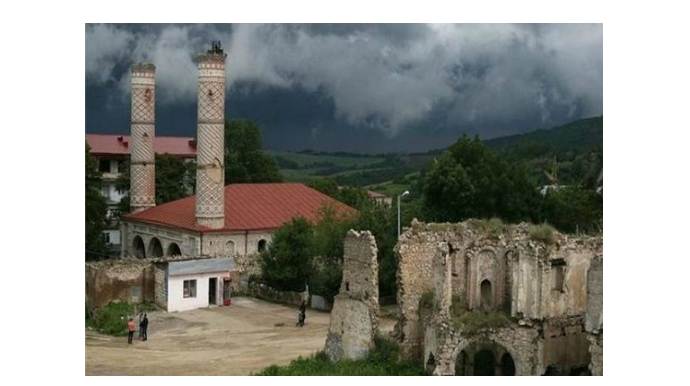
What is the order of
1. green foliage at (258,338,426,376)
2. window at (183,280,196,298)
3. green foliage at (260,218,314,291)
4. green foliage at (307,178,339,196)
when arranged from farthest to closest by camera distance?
green foliage at (307,178,339,196)
green foliage at (260,218,314,291)
window at (183,280,196,298)
green foliage at (258,338,426,376)

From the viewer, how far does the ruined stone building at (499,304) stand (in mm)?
21484

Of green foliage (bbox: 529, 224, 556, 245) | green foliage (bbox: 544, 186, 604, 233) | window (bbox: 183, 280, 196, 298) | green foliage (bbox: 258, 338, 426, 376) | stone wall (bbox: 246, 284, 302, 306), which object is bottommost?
green foliage (bbox: 258, 338, 426, 376)

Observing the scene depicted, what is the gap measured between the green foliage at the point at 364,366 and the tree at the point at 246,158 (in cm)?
4084

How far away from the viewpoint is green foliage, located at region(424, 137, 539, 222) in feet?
133

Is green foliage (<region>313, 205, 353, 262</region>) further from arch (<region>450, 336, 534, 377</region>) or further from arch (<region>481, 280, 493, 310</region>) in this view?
arch (<region>450, 336, 534, 377</region>)

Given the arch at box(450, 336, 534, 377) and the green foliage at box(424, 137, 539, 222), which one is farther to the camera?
the green foliage at box(424, 137, 539, 222)

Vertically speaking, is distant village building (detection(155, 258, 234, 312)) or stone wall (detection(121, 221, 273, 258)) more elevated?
stone wall (detection(121, 221, 273, 258))

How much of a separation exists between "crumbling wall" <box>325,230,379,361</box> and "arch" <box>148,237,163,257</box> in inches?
885

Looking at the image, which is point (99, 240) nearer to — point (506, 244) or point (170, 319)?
point (170, 319)

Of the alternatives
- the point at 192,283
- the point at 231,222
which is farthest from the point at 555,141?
the point at 192,283

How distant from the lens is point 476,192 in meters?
40.4

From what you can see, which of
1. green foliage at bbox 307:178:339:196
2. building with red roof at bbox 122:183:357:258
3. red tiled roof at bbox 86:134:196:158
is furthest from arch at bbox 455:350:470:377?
red tiled roof at bbox 86:134:196:158

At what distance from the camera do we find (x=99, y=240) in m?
48.2

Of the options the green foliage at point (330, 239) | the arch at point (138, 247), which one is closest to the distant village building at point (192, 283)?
the green foliage at point (330, 239)
